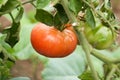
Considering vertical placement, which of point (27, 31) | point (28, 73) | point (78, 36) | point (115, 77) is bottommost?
point (28, 73)

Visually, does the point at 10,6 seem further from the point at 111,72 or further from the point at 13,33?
the point at 111,72

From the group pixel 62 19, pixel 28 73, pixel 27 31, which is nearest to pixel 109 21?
pixel 62 19

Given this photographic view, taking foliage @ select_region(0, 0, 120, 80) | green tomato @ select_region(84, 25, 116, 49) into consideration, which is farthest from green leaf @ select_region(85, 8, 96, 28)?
green tomato @ select_region(84, 25, 116, 49)

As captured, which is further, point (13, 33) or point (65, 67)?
point (65, 67)

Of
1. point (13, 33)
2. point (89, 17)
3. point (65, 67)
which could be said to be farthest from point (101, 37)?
point (65, 67)

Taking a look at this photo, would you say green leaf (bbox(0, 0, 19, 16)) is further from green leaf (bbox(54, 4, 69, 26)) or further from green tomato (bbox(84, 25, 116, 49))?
green tomato (bbox(84, 25, 116, 49))

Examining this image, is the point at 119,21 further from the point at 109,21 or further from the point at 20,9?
the point at 20,9
